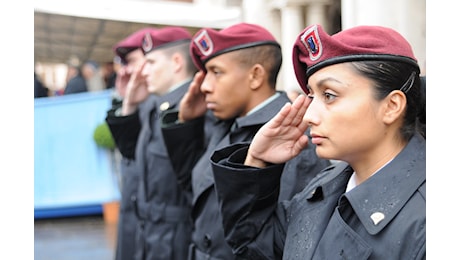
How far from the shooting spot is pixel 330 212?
168cm

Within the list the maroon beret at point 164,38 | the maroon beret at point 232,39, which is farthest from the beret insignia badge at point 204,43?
the maroon beret at point 164,38

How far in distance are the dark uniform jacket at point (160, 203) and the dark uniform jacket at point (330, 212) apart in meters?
1.45

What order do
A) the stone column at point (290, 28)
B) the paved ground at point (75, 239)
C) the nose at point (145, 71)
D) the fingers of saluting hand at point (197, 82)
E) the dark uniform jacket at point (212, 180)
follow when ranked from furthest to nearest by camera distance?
the paved ground at point (75, 239)
the stone column at point (290, 28)
the nose at point (145, 71)
the fingers of saluting hand at point (197, 82)
the dark uniform jacket at point (212, 180)

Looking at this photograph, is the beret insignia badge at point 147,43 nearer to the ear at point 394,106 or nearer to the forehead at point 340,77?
the forehead at point 340,77

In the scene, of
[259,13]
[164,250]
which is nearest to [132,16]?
[259,13]

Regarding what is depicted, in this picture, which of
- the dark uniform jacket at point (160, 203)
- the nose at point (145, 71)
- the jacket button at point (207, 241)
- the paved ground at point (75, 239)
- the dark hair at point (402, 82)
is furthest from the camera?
the paved ground at point (75, 239)

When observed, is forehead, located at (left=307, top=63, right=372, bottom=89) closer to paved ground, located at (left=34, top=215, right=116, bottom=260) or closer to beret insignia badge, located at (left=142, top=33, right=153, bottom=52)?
beret insignia badge, located at (left=142, top=33, right=153, bottom=52)

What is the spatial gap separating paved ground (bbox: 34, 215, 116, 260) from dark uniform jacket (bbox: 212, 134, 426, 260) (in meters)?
4.16

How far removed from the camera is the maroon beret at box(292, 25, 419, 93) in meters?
1.58

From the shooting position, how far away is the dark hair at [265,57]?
108 inches

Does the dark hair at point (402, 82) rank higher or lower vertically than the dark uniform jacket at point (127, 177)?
higher

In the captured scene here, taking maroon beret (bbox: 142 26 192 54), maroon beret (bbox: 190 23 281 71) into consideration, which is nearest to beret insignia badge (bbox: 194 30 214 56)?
maroon beret (bbox: 190 23 281 71)
